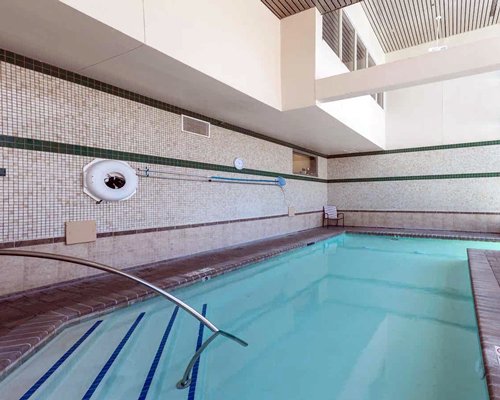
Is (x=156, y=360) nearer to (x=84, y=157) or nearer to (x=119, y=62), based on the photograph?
(x=84, y=157)

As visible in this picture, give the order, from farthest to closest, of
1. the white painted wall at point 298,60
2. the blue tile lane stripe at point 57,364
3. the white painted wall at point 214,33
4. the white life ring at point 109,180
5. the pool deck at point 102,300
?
the white painted wall at point 298,60 → the white life ring at point 109,180 → the white painted wall at point 214,33 → the pool deck at point 102,300 → the blue tile lane stripe at point 57,364

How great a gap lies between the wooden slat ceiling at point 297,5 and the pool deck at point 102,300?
3.95m

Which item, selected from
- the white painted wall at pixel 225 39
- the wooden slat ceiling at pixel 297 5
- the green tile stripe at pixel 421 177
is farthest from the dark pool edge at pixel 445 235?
the wooden slat ceiling at pixel 297 5

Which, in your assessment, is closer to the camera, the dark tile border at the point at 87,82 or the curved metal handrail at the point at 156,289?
the curved metal handrail at the point at 156,289

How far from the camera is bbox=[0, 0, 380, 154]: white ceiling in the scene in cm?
239

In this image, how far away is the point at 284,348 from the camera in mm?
2336

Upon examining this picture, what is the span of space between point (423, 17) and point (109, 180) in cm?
760

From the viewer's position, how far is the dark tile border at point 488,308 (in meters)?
1.57

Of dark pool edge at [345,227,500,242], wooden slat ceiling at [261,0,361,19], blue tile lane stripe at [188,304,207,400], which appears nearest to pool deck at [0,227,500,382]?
blue tile lane stripe at [188,304,207,400]

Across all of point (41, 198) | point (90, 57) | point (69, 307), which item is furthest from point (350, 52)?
point (69, 307)

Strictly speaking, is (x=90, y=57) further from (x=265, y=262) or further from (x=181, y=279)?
(x=265, y=262)

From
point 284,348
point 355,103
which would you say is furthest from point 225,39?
point 355,103

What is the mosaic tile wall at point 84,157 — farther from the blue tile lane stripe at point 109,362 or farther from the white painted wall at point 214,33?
the blue tile lane stripe at point 109,362

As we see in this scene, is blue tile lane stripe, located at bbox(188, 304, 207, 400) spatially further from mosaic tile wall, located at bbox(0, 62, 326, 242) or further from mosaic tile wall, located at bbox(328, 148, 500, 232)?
mosaic tile wall, located at bbox(328, 148, 500, 232)
